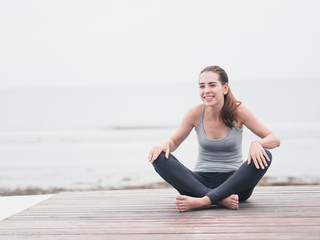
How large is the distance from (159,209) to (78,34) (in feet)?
116

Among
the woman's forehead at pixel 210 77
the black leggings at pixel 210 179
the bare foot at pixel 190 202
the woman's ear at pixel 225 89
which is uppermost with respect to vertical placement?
the woman's forehead at pixel 210 77

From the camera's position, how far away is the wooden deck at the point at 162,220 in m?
2.08

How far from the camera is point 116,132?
20391mm

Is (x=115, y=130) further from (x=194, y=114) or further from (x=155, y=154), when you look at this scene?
(x=155, y=154)

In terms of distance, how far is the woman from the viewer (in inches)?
101

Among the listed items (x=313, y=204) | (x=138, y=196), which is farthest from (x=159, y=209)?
(x=313, y=204)

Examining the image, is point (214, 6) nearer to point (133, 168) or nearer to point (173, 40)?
point (173, 40)

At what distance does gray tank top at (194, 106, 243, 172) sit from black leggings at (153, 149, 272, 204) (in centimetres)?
5

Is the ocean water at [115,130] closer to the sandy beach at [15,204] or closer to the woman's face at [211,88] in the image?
the sandy beach at [15,204]

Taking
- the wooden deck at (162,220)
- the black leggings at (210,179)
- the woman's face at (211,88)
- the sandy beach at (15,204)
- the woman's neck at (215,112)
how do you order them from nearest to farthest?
the wooden deck at (162,220), the black leggings at (210,179), the woman's face at (211,88), the woman's neck at (215,112), the sandy beach at (15,204)

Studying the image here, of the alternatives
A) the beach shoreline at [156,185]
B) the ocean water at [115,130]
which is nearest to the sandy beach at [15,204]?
the beach shoreline at [156,185]

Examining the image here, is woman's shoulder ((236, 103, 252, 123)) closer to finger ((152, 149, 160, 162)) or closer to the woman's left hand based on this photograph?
the woman's left hand

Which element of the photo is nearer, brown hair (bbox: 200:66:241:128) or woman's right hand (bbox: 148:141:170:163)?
woman's right hand (bbox: 148:141:170:163)

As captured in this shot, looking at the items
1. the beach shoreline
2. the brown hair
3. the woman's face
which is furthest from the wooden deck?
the beach shoreline
